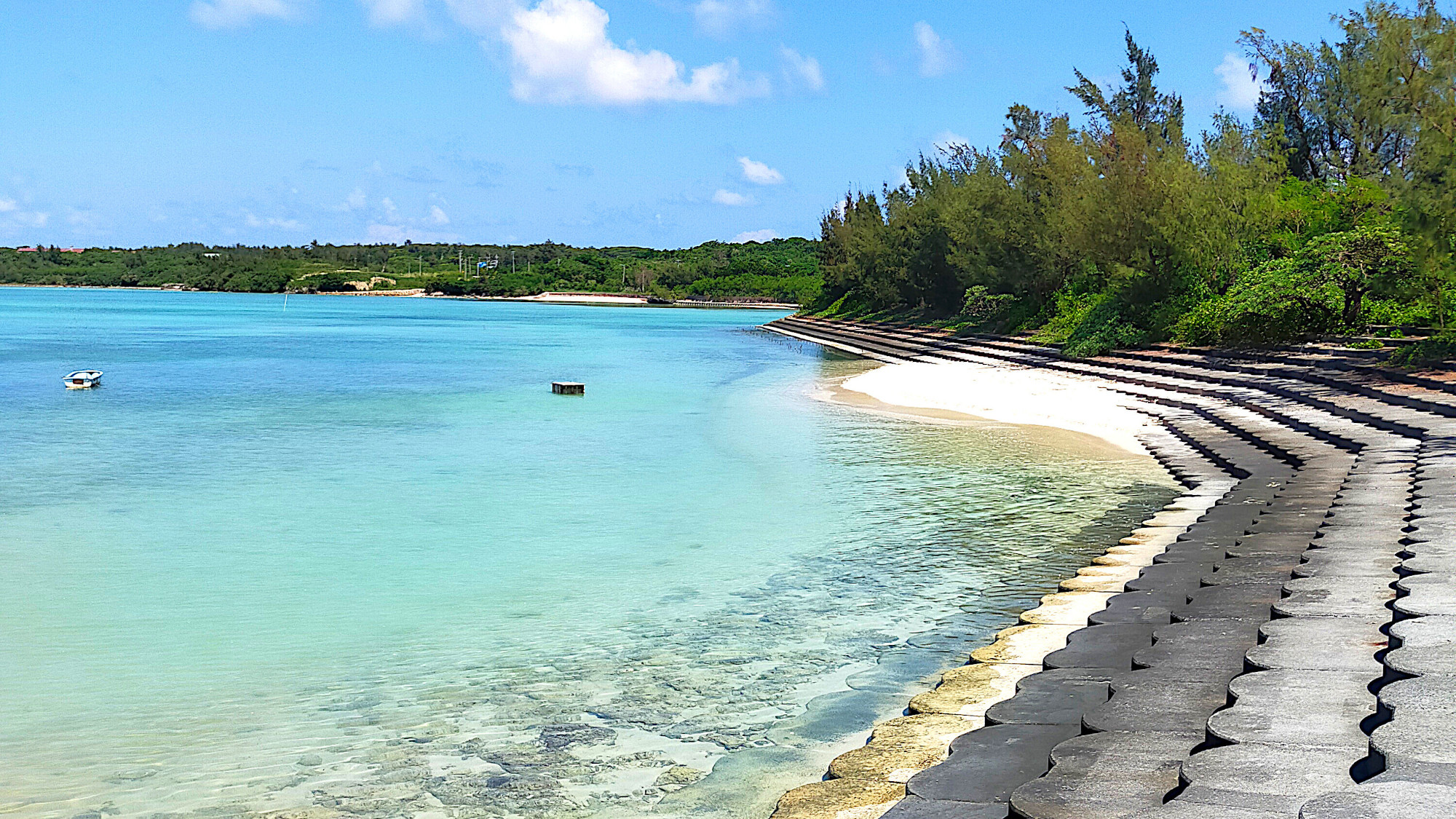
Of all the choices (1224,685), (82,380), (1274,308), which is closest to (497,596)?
(1224,685)

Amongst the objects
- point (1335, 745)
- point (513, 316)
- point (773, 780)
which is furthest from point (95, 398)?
point (513, 316)

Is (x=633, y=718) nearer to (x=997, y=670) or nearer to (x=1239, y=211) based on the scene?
(x=997, y=670)

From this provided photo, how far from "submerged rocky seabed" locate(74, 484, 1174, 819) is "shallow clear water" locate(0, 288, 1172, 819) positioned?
0.03 m

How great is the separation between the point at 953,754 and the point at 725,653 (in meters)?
3.36

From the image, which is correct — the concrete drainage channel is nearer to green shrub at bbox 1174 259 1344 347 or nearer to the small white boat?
green shrub at bbox 1174 259 1344 347

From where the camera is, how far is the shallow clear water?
6.68m

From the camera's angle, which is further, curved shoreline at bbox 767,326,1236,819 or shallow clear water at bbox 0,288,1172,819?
shallow clear water at bbox 0,288,1172,819

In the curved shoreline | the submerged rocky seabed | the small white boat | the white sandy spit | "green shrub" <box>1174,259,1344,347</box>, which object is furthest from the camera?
the small white boat

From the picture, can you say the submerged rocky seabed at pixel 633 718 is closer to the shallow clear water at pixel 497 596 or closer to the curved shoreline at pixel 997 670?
the shallow clear water at pixel 497 596

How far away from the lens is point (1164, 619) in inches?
300

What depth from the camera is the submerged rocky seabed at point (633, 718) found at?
617 centimetres

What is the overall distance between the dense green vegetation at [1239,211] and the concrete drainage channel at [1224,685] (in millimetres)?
11034

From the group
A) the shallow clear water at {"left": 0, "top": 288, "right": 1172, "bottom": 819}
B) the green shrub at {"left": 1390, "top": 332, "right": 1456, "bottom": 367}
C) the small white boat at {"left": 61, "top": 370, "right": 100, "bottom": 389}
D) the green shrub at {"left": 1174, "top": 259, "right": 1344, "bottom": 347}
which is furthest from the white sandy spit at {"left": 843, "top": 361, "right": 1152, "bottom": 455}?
the small white boat at {"left": 61, "top": 370, "right": 100, "bottom": 389}

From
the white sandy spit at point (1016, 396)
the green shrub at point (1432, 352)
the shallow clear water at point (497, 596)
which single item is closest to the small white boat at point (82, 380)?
the shallow clear water at point (497, 596)
